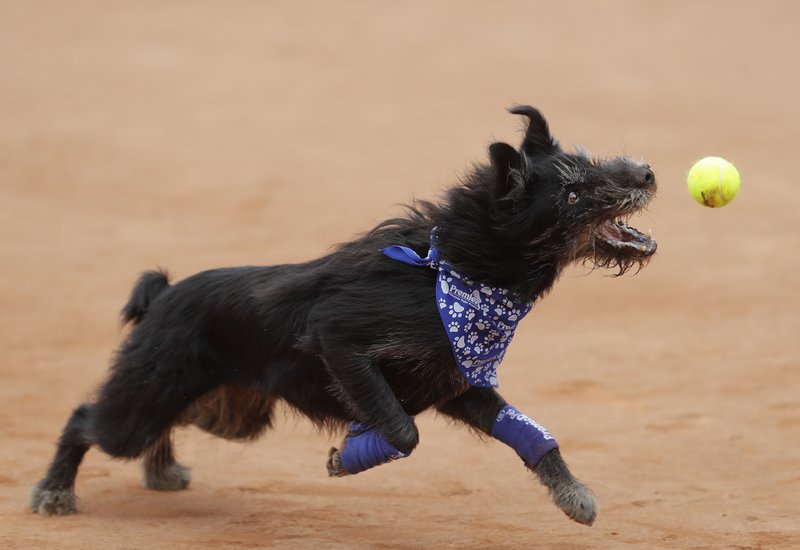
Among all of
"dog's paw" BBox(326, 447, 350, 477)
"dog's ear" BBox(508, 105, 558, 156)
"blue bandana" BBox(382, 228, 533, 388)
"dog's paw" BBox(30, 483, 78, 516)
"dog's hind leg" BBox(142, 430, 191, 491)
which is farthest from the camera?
"dog's hind leg" BBox(142, 430, 191, 491)

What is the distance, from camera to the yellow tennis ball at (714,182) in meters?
5.67

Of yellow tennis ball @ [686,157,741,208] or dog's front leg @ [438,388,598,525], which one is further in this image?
yellow tennis ball @ [686,157,741,208]

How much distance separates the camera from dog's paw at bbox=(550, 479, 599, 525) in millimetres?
5352

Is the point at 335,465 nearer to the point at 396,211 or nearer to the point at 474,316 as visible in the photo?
the point at 474,316

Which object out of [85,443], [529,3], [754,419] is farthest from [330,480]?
[529,3]

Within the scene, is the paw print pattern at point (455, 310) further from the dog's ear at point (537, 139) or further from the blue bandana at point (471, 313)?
the dog's ear at point (537, 139)

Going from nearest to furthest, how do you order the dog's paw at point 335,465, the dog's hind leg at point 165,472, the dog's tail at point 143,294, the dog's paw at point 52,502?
1. the dog's paw at point 335,465
2. the dog's paw at point 52,502
3. the dog's tail at point 143,294
4. the dog's hind leg at point 165,472

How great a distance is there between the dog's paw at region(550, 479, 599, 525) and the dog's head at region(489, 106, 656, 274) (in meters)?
1.06

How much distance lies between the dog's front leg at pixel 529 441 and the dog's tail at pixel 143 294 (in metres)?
1.81

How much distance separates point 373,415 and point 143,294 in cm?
185

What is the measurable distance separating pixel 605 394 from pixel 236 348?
4.18 meters

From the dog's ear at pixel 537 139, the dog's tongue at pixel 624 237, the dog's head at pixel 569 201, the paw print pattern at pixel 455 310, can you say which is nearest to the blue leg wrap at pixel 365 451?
the paw print pattern at pixel 455 310

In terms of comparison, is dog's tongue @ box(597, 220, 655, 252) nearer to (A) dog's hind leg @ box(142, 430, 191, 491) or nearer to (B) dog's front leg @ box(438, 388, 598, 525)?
(B) dog's front leg @ box(438, 388, 598, 525)

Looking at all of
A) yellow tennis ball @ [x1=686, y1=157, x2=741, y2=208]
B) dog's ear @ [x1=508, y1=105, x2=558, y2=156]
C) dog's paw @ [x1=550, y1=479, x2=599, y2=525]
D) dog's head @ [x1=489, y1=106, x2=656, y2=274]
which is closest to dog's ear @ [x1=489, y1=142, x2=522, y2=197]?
dog's head @ [x1=489, y1=106, x2=656, y2=274]
